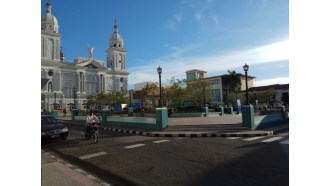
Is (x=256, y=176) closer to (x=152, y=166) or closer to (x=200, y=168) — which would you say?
(x=200, y=168)

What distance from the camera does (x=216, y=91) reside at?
286 feet

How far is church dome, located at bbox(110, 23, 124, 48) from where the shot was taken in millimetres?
94250

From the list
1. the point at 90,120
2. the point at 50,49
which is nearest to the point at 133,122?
the point at 90,120

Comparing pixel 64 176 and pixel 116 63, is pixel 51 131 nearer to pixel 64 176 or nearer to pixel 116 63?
pixel 64 176

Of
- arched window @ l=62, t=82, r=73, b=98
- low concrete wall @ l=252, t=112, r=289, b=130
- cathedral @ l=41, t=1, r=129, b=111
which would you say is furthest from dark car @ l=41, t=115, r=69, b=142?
arched window @ l=62, t=82, r=73, b=98

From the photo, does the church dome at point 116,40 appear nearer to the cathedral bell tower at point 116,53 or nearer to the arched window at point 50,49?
the cathedral bell tower at point 116,53

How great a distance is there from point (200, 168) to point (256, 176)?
134 cm

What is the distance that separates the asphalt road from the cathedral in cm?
5987

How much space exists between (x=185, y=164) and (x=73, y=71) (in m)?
80.7

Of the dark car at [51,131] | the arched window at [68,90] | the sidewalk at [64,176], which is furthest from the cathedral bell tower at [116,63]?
the sidewalk at [64,176]

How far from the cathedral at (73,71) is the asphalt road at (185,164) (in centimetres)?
5987

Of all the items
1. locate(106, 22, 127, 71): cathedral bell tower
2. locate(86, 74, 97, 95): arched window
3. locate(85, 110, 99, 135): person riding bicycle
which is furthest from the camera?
locate(106, 22, 127, 71): cathedral bell tower

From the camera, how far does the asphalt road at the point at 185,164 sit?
221 inches

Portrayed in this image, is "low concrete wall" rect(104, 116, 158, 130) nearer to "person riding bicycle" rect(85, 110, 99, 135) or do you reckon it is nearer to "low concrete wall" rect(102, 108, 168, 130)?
"low concrete wall" rect(102, 108, 168, 130)
